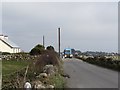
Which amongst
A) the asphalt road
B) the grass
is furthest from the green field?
the grass

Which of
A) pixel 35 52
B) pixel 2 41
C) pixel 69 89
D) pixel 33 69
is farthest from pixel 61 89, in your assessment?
pixel 2 41

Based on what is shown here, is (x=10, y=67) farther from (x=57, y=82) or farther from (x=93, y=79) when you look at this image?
(x=57, y=82)

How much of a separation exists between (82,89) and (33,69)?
1028 cm

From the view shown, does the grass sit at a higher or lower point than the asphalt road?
higher

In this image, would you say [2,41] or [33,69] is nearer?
[33,69]

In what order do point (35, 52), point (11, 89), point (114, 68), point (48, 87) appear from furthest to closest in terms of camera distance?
point (35, 52)
point (114, 68)
point (11, 89)
point (48, 87)

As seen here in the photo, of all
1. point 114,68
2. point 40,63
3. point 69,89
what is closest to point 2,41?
point 114,68

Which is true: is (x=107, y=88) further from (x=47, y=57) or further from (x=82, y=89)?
(x=47, y=57)

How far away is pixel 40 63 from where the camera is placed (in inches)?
1139

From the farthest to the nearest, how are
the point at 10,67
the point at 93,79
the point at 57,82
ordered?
the point at 10,67
the point at 93,79
the point at 57,82

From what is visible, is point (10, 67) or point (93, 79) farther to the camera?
point (10, 67)

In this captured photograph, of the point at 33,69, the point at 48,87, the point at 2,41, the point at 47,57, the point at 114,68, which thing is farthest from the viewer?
the point at 2,41

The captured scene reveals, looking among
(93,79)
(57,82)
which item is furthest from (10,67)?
(57,82)

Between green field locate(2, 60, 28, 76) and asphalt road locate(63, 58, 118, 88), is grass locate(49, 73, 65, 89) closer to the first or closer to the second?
asphalt road locate(63, 58, 118, 88)
